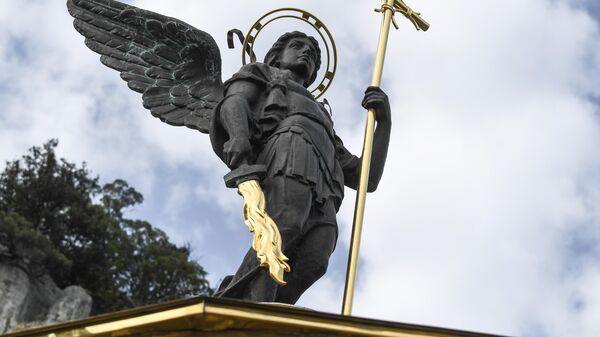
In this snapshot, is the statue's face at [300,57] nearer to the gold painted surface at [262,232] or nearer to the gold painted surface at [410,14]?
the gold painted surface at [410,14]

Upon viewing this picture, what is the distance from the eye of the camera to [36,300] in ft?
119

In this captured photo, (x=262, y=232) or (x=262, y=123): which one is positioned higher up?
(x=262, y=123)

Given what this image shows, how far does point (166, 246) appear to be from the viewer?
140ft

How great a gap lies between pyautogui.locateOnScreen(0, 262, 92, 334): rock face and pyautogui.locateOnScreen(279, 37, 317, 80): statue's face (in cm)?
2732

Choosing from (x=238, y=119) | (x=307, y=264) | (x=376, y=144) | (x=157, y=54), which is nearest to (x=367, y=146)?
(x=376, y=144)

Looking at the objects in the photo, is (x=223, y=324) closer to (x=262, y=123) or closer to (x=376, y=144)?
(x=262, y=123)

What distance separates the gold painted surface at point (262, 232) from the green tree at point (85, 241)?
31810 mm

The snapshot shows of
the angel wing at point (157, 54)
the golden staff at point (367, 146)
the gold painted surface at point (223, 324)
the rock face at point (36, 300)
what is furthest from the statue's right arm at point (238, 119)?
the rock face at point (36, 300)

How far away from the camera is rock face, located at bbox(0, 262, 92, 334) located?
3406 cm

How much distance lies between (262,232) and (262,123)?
117cm

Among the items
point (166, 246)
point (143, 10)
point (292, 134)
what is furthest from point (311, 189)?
point (166, 246)

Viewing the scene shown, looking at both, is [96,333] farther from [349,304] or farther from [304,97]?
[304,97]

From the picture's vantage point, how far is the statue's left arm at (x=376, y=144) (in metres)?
7.13

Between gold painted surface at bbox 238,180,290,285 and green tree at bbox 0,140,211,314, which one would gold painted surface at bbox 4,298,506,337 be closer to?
gold painted surface at bbox 238,180,290,285
